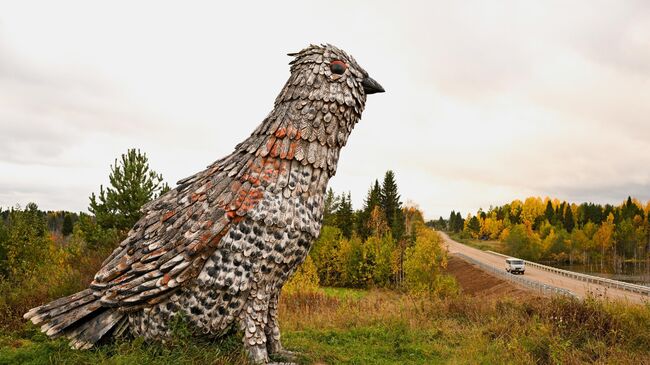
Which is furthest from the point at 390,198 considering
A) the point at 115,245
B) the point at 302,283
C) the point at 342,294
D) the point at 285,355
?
the point at 285,355

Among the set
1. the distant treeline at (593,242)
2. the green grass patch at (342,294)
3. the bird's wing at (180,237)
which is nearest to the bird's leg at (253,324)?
the bird's wing at (180,237)

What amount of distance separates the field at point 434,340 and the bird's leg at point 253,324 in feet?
0.49

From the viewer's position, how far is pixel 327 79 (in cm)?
476

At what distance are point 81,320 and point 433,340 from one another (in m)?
5.39

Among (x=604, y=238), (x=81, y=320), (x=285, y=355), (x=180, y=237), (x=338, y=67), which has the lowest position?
(x=285, y=355)

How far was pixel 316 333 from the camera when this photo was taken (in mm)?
7473

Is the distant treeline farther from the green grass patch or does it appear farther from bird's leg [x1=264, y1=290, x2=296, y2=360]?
bird's leg [x1=264, y1=290, x2=296, y2=360]

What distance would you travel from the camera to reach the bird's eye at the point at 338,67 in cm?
478

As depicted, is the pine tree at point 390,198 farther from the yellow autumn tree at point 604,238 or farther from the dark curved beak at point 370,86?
the dark curved beak at point 370,86

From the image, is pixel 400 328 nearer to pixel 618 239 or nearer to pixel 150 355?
pixel 150 355

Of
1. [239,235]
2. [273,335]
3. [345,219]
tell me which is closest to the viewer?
[239,235]

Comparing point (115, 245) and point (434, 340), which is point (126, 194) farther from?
point (434, 340)

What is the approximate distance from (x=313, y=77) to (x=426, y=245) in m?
20.1

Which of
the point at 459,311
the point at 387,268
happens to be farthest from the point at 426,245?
the point at 459,311
